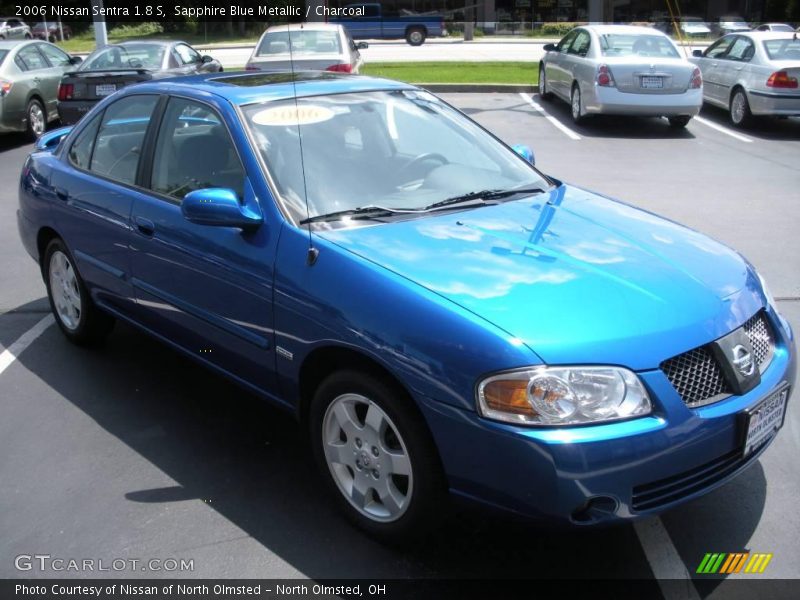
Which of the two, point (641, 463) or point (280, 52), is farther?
point (280, 52)

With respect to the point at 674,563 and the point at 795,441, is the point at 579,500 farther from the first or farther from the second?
the point at 795,441

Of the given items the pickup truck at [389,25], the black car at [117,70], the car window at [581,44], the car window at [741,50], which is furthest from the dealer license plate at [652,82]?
the pickup truck at [389,25]

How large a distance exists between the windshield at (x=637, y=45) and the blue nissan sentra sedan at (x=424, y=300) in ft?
30.1

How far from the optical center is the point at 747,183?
31.3 feet

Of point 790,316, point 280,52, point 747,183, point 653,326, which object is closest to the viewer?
point 653,326

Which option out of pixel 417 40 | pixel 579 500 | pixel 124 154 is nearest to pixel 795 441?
pixel 579 500

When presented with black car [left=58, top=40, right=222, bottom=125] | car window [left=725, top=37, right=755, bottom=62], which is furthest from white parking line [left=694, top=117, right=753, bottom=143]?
black car [left=58, top=40, right=222, bottom=125]

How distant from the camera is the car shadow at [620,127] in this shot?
41.3ft

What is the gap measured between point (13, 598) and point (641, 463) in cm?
222

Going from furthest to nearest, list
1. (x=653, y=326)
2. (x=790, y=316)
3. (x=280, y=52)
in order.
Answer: (x=280, y=52), (x=790, y=316), (x=653, y=326)

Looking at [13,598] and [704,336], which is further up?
[704,336]

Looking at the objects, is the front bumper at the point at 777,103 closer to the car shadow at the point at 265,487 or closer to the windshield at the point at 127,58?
the windshield at the point at 127,58

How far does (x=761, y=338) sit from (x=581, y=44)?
11.5 m

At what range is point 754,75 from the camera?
12734mm
